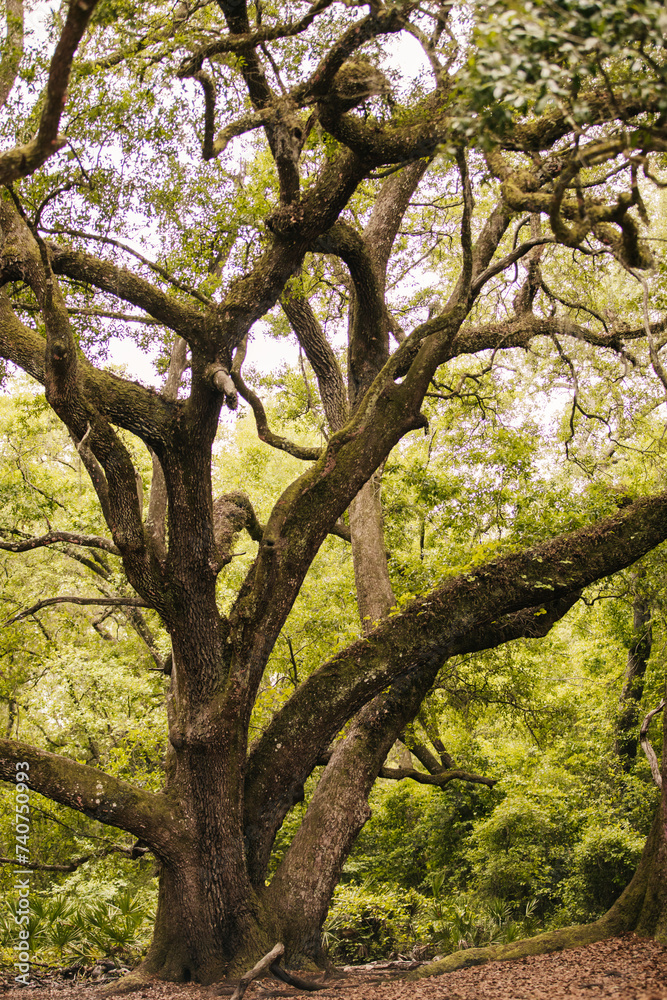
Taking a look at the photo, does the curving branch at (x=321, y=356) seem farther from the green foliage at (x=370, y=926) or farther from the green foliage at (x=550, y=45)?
the green foliage at (x=370, y=926)

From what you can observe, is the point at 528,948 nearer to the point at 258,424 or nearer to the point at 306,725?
the point at 306,725

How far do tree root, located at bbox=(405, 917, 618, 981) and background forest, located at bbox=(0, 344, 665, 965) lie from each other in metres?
1.73

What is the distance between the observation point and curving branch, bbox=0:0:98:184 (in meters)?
3.26

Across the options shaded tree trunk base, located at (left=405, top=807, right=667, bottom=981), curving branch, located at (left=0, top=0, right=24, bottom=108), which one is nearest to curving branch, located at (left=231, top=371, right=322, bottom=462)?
curving branch, located at (left=0, top=0, right=24, bottom=108)

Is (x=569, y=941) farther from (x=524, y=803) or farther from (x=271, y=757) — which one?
(x=524, y=803)

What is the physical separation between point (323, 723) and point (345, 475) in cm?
233

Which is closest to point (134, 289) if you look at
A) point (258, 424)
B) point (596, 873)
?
point (258, 424)

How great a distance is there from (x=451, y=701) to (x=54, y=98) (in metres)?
9.58

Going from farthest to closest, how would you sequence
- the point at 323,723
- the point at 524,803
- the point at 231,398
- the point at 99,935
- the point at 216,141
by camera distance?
the point at 524,803
the point at 99,935
the point at 216,141
the point at 323,723
the point at 231,398

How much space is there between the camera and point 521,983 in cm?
503

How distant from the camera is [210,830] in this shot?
555cm

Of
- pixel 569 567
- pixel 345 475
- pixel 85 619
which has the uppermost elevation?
pixel 85 619

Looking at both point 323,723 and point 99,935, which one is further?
point 99,935

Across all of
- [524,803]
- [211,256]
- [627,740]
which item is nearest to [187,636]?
[211,256]
